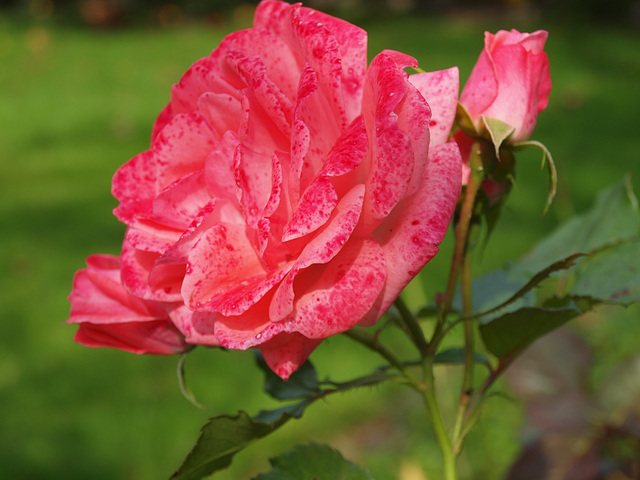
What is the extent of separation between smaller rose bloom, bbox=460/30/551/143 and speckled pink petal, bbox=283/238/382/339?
5.5 inches

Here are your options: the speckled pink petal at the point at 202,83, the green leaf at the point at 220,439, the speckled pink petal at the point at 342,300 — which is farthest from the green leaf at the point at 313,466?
the speckled pink petal at the point at 202,83

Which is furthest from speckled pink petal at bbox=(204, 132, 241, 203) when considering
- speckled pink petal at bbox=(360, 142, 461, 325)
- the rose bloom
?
speckled pink petal at bbox=(360, 142, 461, 325)

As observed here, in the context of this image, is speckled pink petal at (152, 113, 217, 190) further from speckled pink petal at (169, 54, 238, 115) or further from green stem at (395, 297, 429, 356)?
green stem at (395, 297, 429, 356)

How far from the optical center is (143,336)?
44cm

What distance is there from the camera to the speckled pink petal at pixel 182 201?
0.41 m

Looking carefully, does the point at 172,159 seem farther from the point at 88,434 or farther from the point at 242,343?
the point at 88,434

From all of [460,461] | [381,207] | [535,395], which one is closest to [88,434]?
[460,461]

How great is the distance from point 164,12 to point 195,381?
5012 mm

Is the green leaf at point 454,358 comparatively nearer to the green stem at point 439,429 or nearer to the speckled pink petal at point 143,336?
the green stem at point 439,429

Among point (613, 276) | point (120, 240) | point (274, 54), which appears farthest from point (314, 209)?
point (120, 240)

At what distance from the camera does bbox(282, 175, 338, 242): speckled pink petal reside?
349 mm

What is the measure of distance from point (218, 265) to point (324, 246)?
0.07m

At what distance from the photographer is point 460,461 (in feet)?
4.35

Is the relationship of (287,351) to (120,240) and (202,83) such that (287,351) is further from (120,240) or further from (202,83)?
(120,240)
